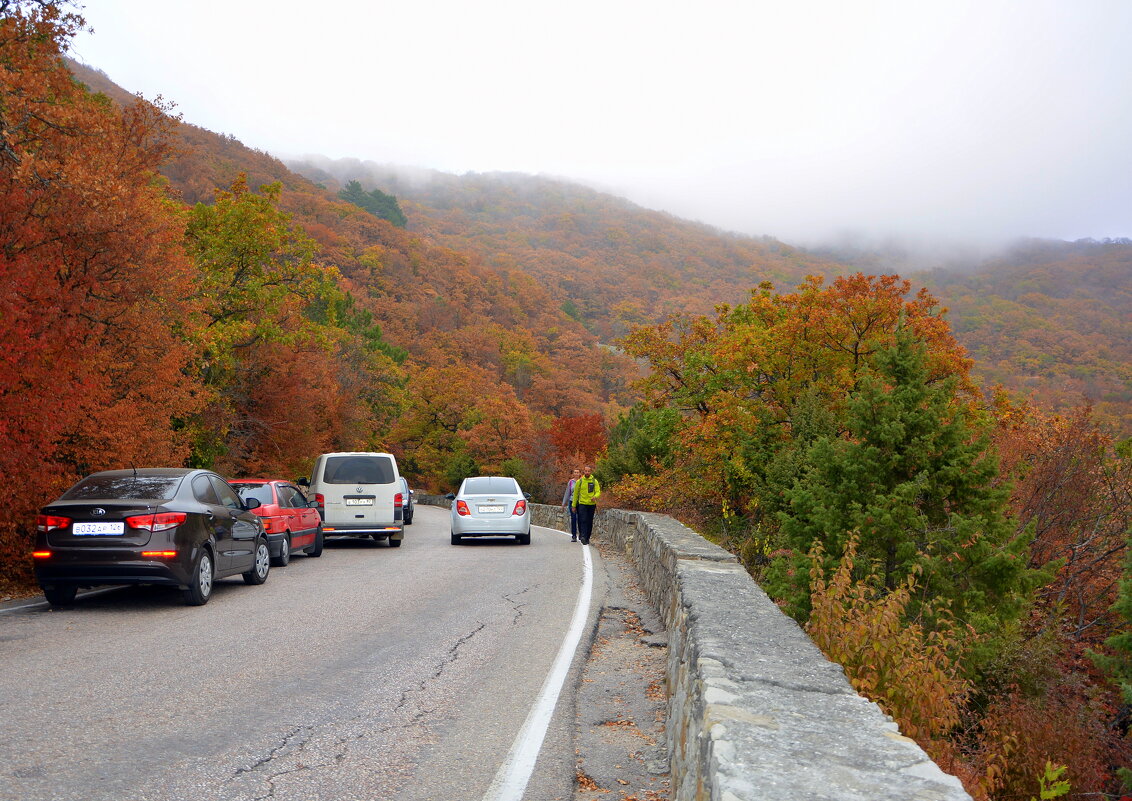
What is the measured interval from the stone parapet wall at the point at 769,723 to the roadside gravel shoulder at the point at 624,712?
0.73 ft

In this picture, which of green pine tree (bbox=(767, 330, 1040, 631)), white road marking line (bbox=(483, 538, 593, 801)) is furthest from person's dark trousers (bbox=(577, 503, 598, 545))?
white road marking line (bbox=(483, 538, 593, 801))

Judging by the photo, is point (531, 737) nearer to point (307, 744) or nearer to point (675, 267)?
point (307, 744)

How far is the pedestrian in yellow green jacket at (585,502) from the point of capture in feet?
65.4

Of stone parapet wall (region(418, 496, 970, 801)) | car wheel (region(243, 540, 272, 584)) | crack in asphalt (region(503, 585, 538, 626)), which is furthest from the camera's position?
car wheel (region(243, 540, 272, 584))

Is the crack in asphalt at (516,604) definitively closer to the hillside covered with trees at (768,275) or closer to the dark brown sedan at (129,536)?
the dark brown sedan at (129,536)

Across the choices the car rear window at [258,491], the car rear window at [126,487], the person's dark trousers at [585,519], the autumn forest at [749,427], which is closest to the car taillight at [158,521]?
the car rear window at [126,487]

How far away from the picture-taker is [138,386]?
1465cm

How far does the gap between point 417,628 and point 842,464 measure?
890cm

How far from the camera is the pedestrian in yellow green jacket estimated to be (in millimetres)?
19922

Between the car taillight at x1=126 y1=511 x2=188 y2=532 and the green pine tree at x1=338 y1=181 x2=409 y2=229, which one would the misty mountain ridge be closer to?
the green pine tree at x1=338 y1=181 x2=409 y2=229

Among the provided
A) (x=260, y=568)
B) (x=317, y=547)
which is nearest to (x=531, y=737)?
(x=260, y=568)

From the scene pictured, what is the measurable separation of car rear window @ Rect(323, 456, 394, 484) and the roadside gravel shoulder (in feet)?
30.1

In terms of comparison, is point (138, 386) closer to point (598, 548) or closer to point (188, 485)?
point (188, 485)

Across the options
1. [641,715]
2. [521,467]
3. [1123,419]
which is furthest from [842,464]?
[521,467]
